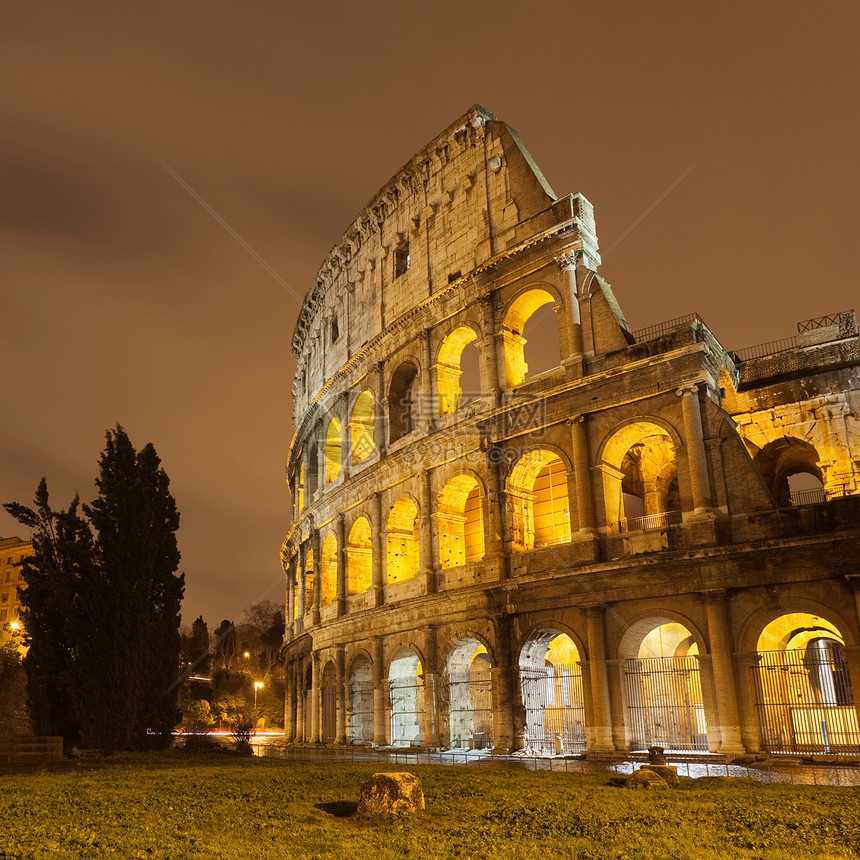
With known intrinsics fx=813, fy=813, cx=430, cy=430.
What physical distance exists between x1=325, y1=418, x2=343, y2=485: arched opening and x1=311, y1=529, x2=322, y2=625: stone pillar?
6.87ft

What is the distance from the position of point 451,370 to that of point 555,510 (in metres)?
4.81

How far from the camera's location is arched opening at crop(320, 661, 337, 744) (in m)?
24.9

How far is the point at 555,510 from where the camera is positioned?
22188 millimetres

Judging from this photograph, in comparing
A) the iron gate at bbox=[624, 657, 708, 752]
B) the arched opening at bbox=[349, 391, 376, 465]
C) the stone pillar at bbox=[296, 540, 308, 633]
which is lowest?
the iron gate at bbox=[624, 657, 708, 752]

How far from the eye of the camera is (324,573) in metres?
26.9

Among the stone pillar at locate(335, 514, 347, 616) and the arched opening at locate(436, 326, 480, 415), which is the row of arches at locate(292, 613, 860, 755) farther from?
the arched opening at locate(436, 326, 480, 415)

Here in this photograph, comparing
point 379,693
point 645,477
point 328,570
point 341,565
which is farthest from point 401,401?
point 379,693

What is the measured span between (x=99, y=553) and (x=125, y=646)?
2.18 m

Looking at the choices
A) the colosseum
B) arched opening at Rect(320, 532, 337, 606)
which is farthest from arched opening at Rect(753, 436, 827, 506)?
arched opening at Rect(320, 532, 337, 606)

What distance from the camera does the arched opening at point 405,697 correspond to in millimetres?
21578

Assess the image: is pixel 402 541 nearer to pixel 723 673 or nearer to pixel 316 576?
pixel 316 576

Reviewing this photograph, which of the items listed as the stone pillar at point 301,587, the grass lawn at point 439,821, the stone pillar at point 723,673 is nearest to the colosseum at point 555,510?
the stone pillar at point 723,673

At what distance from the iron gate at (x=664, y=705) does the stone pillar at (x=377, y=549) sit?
752cm

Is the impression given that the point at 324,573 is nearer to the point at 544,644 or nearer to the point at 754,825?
the point at 544,644
